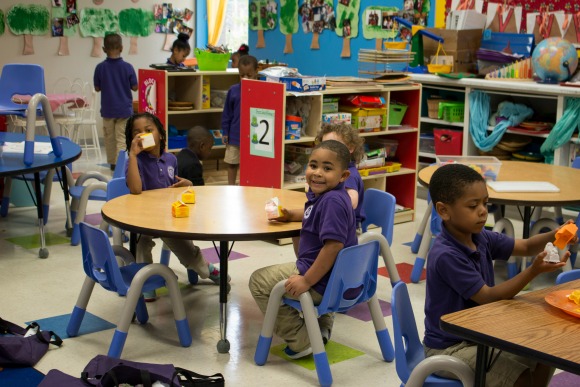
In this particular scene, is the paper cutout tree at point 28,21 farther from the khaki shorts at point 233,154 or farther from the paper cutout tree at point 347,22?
the khaki shorts at point 233,154

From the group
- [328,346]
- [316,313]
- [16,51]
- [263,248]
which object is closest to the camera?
[316,313]

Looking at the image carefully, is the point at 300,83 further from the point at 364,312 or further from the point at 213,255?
the point at 364,312

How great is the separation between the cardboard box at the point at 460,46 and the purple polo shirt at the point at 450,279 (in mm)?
5123

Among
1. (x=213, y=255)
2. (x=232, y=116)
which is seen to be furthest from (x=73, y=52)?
(x=213, y=255)

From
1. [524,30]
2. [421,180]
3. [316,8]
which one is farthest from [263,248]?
[316,8]

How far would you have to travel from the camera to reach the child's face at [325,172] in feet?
11.9

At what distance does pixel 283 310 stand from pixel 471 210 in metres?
1.36

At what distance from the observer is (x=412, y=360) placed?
2928 millimetres

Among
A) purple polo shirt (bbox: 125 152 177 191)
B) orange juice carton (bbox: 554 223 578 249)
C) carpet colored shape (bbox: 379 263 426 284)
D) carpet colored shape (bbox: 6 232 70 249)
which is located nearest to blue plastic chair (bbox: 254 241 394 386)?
orange juice carton (bbox: 554 223 578 249)

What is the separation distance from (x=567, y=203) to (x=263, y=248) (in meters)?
Answer: 2.21

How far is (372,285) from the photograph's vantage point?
3.84 m

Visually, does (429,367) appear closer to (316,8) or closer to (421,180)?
(421,180)

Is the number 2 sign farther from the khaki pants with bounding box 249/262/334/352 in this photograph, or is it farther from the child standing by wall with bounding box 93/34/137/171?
the child standing by wall with bounding box 93/34/137/171

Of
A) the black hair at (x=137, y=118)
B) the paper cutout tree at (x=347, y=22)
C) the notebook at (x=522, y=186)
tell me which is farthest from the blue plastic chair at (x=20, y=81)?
the paper cutout tree at (x=347, y=22)
